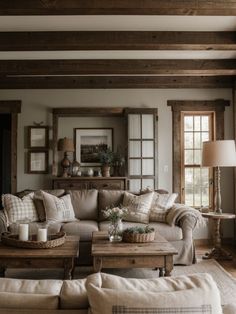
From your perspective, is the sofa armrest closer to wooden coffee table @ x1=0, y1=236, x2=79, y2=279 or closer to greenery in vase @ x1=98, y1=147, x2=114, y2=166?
wooden coffee table @ x1=0, y1=236, x2=79, y2=279

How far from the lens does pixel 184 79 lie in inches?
242

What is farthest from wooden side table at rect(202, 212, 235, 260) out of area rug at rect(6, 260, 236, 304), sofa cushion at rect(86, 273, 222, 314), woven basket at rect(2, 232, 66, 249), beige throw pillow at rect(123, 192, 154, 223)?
sofa cushion at rect(86, 273, 222, 314)

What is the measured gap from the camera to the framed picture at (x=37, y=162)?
6.23 metres

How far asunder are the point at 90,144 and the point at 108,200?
4.98 ft

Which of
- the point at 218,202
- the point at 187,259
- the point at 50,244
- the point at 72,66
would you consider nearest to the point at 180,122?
the point at 218,202

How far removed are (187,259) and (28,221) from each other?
7.03 ft

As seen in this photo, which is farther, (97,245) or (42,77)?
(42,77)

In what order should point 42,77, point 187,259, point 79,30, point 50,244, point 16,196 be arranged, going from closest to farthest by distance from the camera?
1. point 50,244
2. point 79,30
3. point 187,259
4. point 16,196
5. point 42,77

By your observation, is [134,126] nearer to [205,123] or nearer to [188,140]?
[188,140]

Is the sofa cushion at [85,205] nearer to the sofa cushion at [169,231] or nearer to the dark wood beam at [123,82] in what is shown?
the sofa cushion at [169,231]

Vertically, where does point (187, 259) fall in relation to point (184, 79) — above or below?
below

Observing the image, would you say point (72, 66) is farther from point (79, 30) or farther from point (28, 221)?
point (28, 221)

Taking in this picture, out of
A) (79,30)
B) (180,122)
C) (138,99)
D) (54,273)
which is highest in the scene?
(79,30)

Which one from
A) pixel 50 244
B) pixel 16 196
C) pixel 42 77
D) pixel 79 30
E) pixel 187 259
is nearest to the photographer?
pixel 50 244
